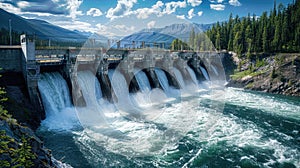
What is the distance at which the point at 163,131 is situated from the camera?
19672 millimetres

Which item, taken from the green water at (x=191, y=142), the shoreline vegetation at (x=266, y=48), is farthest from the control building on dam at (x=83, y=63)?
the shoreline vegetation at (x=266, y=48)

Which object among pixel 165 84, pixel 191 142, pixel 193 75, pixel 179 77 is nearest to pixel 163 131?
→ pixel 191 142

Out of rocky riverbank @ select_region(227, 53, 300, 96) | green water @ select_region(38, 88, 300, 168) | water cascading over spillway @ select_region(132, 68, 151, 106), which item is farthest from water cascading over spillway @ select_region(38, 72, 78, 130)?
rocky riverbank @ select_region(227, 53, 300, 96)

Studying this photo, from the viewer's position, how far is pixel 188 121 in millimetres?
23094

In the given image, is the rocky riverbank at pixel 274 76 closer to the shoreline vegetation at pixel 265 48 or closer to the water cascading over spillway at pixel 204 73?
the shoreline vegetation at pixel 265 48

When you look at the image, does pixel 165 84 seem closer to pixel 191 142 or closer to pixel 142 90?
pixel 142 90

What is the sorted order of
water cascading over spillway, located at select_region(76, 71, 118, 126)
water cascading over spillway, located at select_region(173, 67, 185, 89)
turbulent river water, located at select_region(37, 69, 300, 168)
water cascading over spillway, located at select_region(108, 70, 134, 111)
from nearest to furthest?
1. turbulent river water, located at select_region(37, 69, 300, 168)
2. water cascading over spillway, located at select_region(76, 71, 118, 126)
3. water cascading over spillway, located at select_region(108, 70, 134, 111)
4. water cascading over spillway, located at select_region(173, 67, 185, 89)

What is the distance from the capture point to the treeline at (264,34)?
182 ft

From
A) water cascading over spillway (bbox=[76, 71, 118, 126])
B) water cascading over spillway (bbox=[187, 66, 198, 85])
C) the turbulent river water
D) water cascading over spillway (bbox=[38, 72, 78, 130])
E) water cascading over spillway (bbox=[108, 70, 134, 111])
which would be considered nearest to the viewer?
the turbulent river water

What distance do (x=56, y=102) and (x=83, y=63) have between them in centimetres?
607

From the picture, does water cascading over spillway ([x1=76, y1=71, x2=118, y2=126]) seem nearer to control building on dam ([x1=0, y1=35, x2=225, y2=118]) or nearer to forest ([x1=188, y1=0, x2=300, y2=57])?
control building on dam ([x1=0, y1=35, x2=225, y2=118])

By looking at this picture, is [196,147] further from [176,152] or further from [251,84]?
[251,84]

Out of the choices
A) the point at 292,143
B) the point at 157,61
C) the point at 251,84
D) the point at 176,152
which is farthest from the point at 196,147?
the point at 251,84

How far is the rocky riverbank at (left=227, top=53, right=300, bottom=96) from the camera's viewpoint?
41.4m
